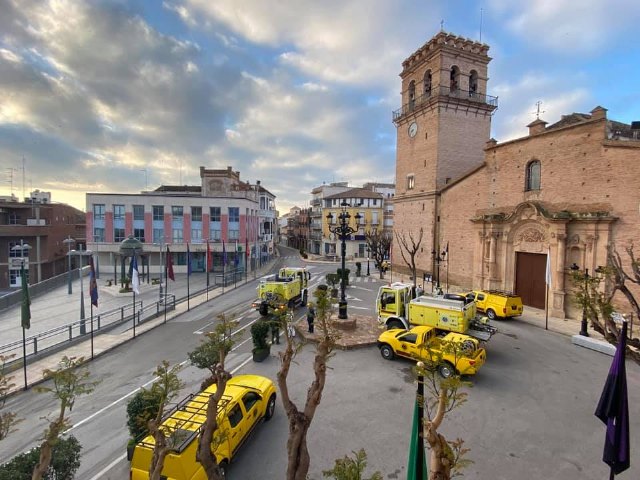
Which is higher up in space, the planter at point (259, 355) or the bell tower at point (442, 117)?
the bell tower at point (442, 117)

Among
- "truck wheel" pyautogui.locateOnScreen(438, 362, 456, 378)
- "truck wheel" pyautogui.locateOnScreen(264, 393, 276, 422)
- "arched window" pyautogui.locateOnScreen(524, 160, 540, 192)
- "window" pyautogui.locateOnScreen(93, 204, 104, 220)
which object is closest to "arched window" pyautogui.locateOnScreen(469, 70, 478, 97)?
"arched window" pyautogui.locateOnScreen(524, 160, 540, 192)

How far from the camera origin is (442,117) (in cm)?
2938

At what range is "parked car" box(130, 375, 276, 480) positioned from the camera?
6.18 metres

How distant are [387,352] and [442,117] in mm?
23346

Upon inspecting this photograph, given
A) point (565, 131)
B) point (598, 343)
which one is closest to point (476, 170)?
point (565, 131)

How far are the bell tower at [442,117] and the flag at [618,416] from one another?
25.9 m

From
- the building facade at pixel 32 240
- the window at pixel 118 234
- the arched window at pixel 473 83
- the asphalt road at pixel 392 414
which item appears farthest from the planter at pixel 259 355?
the window at pixel 118 234

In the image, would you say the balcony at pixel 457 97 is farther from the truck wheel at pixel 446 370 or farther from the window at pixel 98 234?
the window at pixel 98 234

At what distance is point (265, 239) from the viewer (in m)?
52.4

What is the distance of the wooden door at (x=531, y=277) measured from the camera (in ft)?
72.7

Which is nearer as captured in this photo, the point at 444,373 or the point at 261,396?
the point at 261,396

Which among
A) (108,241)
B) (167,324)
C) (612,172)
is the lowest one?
(167,324)

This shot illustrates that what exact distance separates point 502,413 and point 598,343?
28.2 ft

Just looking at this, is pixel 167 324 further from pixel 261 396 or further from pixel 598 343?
pixel 598 343
